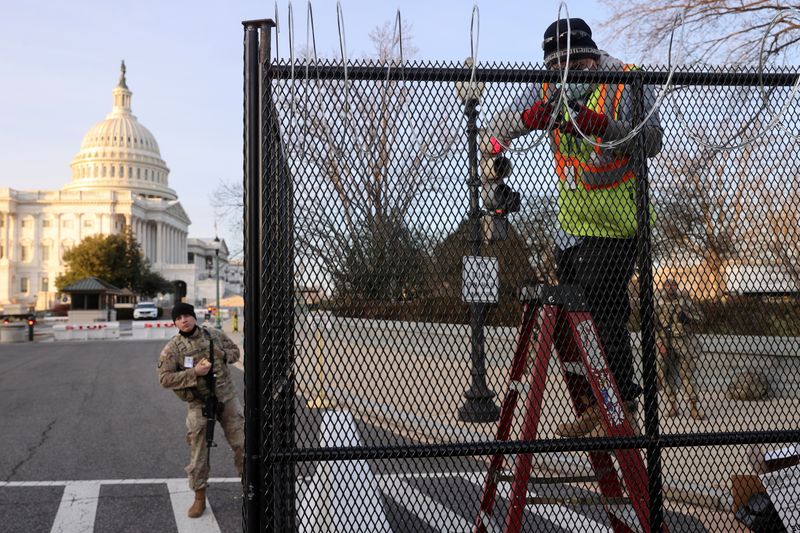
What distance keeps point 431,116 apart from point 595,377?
123cm

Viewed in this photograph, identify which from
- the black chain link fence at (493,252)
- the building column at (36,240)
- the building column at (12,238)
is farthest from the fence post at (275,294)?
the building column at (12,238)

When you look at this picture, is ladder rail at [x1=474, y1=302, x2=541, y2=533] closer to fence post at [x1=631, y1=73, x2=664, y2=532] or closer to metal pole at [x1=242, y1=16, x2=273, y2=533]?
fence post at [x1=631, y1=73, x2=664, y2=532]

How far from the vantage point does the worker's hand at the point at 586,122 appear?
9.44 feet

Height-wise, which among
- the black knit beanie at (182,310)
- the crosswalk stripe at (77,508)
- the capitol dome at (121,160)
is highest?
the capitol dome at (121,160)

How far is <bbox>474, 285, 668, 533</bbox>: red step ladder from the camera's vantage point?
2836 mm

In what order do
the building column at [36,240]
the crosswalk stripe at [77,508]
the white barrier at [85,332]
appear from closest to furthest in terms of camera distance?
the crosswalk stripe at [77,508]
the white barrier at [85,332]
the building column at [36,240]

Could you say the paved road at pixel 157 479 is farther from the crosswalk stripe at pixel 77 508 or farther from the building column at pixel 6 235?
the building column at pixel 6 235

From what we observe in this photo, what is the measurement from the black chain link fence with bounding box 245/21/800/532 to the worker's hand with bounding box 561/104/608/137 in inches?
0.9

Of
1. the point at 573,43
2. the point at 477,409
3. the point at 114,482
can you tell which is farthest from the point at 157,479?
the point at 573,43

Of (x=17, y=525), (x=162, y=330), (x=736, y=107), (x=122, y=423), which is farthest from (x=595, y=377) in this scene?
(x=162, y=330)

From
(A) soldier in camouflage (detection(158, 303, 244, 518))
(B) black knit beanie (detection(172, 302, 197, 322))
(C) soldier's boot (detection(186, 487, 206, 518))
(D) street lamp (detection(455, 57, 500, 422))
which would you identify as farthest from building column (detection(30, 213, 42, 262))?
(D) street lamp (detection(455, 57, 500, 422))

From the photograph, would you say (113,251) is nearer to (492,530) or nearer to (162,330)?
(162,330)

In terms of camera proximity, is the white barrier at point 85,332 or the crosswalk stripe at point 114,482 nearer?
the crosswalk stripe at point 114,482

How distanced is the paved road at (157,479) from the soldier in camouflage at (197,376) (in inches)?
20.6
